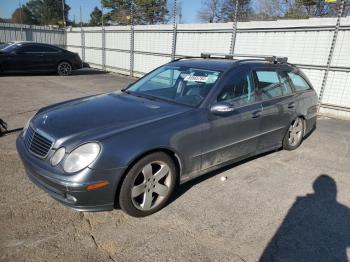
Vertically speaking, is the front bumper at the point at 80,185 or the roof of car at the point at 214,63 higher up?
the roof of car at the point at 214,63

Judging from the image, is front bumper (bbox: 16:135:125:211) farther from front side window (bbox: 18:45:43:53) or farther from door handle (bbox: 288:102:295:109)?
front side window (bbox: 18:45:43:53)

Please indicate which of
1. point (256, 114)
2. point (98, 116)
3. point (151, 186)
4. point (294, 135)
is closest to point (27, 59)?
point (98, 116)

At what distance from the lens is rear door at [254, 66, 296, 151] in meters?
4.32

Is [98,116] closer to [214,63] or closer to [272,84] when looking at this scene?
[214,63]

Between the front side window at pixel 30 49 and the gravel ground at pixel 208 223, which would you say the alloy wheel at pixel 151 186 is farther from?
the front side window at pixel 30 49

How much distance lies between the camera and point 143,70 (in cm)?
1441

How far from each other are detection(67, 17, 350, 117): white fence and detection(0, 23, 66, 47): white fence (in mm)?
6715

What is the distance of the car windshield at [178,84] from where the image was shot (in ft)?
12.3

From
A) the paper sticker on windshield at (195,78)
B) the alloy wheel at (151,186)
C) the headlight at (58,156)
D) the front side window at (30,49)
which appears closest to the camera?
the headlight at (58,156)

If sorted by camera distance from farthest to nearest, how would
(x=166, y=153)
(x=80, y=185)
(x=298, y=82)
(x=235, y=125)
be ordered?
(x=298, y=82)
(x=235, y=125)
(x=166, y=153)
(x=80, y=185)

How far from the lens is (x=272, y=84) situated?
181 inches

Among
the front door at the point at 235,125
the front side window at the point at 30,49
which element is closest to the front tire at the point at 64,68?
the front side window at the point at 30,49

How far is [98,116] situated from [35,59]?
475 inches

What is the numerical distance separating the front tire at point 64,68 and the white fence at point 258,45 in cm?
265
